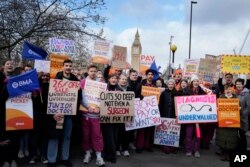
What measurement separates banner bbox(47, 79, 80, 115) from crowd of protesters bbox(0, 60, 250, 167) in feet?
0.49

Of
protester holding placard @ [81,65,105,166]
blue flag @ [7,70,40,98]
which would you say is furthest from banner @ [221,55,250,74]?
blue flag @ [7,70,40,98]

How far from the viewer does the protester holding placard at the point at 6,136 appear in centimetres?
776

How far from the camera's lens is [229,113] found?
969 cm

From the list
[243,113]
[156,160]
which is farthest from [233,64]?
[156,160]

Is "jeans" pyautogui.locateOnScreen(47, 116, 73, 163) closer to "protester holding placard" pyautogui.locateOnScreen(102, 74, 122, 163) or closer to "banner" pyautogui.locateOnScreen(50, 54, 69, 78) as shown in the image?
"protester holding placard" pyautogui.locateOnScreen(102, 74, 122, 163)

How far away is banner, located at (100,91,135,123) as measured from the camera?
8.72 metres

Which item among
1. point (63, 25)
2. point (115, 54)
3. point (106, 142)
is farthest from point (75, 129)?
point (63, 25)

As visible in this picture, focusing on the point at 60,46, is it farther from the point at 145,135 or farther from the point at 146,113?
the point at 145,135

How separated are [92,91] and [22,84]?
1497 mm

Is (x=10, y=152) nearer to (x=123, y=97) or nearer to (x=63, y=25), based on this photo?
(x=123, y=97)

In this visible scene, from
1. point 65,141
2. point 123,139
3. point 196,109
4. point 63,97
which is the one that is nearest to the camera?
point 63,97

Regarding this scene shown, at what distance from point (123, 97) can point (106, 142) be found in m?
1.07

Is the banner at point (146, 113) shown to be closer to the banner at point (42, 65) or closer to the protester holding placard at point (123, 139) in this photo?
the protester holding placard at point (123, 139)

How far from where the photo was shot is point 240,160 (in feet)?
16.6
